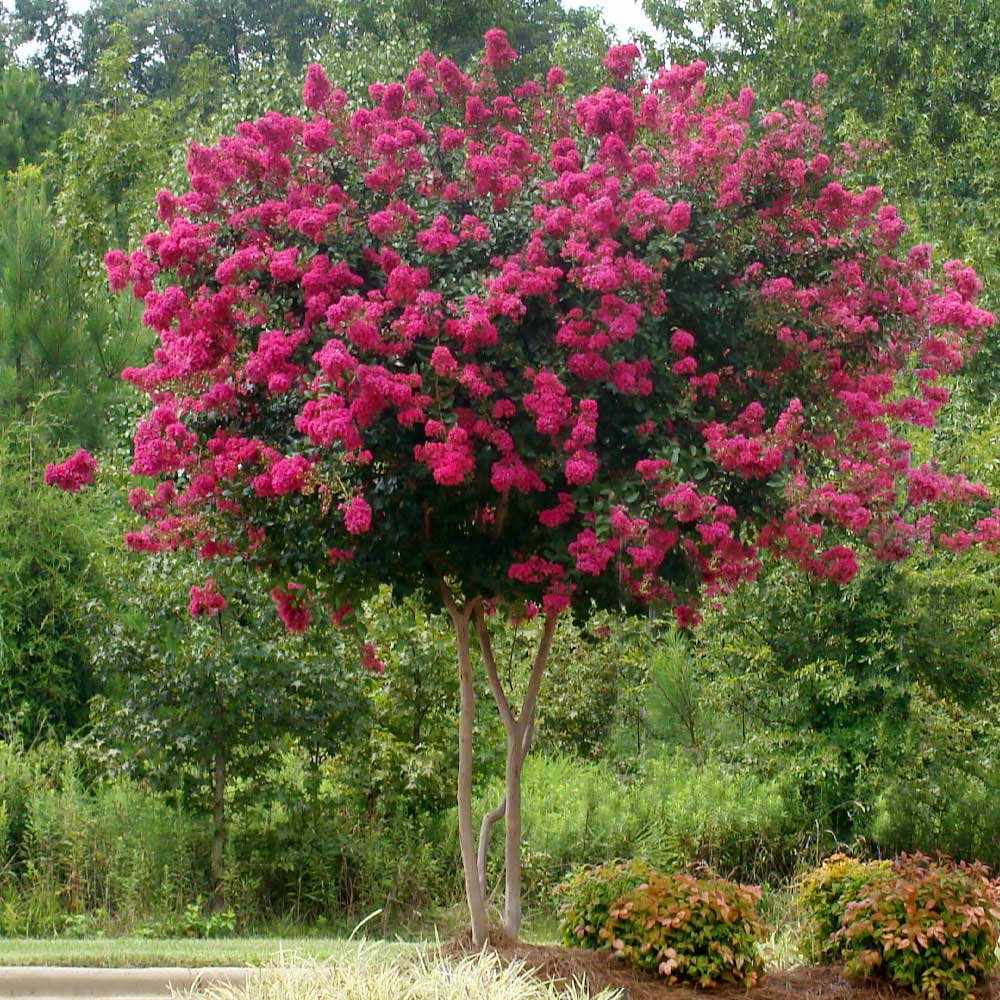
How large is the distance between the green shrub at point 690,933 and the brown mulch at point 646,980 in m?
0.06

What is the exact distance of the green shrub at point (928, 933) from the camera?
252 inches

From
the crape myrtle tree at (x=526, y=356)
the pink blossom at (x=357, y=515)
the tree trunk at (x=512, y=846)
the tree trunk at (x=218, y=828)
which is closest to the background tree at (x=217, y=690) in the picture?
the tree trunk at (x=218, y=828)

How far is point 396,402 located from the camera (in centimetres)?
578

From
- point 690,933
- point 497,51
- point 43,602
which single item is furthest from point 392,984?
point 43,602

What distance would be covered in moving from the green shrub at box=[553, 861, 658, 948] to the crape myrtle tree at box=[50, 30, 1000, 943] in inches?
13.6

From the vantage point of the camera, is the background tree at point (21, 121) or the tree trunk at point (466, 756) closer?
the tree trunk at point (466, 756)

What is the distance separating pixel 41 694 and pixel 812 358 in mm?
9374

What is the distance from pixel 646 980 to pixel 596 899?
1.74 feet

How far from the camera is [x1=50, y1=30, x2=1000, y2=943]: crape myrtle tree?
598 centimetres

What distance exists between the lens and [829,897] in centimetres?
725

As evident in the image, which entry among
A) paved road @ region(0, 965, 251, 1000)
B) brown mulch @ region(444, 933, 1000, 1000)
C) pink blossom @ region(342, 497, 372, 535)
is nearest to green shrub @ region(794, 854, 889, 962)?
brown mulch @ region(444, 933, 1000, 1000)

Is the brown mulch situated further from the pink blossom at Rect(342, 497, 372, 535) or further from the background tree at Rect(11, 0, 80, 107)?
the background tree at Rect(11, 0, 80, 107)

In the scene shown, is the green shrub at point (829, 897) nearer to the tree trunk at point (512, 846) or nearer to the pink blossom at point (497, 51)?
the tree trunk at point (512, 846)

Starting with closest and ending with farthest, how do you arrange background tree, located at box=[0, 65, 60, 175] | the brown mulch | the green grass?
the brown mulch, the green grass, background tree, located at box=[0, 65, 60, 175]
